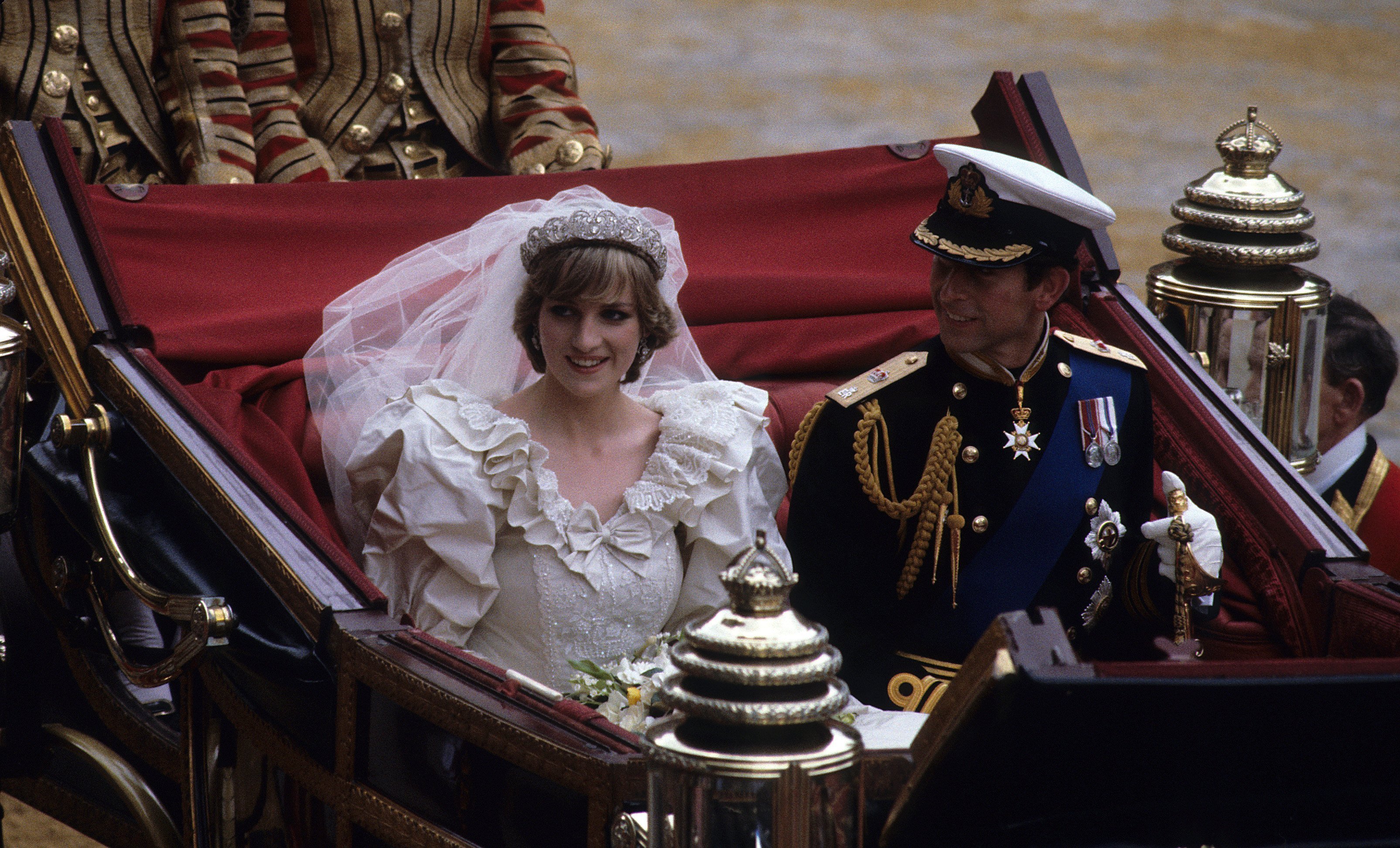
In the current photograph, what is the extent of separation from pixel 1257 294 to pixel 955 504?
4.43 feet

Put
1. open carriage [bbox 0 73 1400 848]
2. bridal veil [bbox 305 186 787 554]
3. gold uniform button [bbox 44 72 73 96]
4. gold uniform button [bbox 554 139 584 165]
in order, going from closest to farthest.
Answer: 1. open carriage [bbox 0 73 1400 848]
2. bridal veil [bbox 305 186 787 554]
3. gold uniform button [bbox 44 72 73 96]
4. gold uniform button [bbox 554 139 584 165]

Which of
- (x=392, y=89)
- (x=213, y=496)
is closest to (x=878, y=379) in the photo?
(x=213, y=496)

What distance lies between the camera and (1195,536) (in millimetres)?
2213

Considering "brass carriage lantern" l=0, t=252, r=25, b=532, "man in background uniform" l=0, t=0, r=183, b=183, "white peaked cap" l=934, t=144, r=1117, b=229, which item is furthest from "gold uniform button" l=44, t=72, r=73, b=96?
"white peaked cap" l=934, t=144, r=1117, b=229

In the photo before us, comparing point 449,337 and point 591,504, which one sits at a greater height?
point 449,337

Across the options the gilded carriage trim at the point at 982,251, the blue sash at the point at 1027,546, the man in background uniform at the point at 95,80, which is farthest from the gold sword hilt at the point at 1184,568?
the man in background uniform at the point at 95,80

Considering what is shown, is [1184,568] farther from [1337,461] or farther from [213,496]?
[1337,461]

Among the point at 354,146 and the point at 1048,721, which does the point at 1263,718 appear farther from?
the point at 354,146

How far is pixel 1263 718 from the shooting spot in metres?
1.36

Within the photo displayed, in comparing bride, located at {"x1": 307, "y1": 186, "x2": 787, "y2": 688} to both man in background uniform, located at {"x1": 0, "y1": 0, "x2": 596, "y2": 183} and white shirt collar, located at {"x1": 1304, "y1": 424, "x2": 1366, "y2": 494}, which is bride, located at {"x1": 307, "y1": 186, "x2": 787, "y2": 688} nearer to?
man in background uniform, located at {"x1": 0, "y1": 0, "x2": 596, "y2": 183}

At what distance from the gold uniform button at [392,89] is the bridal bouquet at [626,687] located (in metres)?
1.89

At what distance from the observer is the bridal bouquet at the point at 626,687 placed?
195 centimetres

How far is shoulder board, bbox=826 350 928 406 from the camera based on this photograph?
230 centimetres

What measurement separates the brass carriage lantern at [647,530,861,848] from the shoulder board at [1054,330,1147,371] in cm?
125
